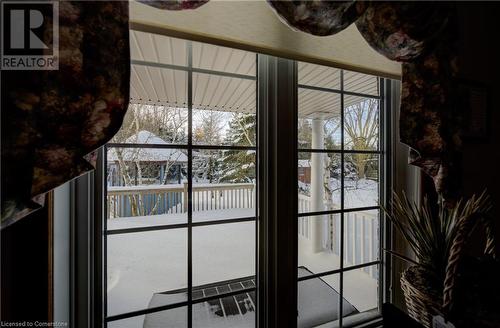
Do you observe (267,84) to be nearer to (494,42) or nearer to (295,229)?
(295,229)

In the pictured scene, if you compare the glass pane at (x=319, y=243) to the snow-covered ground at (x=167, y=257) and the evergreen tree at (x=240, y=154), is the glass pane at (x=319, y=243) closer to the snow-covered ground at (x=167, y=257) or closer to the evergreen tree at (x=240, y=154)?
the snow-covered ground at (x=167, y=257)

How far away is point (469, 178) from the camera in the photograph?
4.50 ft

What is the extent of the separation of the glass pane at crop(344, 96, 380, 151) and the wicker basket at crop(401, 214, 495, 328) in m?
0.66

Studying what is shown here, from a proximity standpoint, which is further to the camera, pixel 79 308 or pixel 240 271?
pixel 240 271

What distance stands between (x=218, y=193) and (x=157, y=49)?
2.18 feet

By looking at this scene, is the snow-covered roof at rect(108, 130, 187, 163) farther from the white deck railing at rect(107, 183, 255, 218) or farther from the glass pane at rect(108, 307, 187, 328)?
the glass pane at rect(108, 307, 187, 328)

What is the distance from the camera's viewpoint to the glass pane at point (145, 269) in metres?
0.87

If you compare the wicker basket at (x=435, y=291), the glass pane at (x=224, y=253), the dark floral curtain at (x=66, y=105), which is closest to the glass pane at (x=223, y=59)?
the dark floral curtain at (x=66, y=105)

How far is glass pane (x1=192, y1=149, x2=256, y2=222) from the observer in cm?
97

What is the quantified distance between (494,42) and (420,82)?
1.26m

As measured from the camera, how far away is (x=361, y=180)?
1.28 meters

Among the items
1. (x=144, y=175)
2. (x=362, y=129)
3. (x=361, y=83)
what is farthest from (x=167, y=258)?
(x=361, y=83)

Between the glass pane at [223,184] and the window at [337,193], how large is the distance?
11.2 inches

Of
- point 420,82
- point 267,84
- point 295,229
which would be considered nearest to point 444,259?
point 295,229
